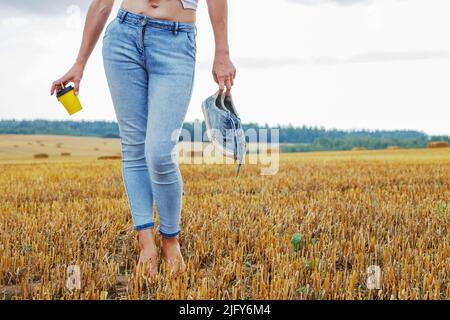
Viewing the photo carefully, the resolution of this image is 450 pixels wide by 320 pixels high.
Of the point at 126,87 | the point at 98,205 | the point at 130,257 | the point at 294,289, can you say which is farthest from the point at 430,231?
the point at 98,205

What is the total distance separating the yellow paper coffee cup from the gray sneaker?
0.92 metres

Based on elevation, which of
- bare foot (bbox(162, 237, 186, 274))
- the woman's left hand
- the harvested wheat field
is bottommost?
the harvested wheat field

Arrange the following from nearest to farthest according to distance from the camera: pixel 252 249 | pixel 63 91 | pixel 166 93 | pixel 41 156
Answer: pixel 166 93 < pixel 63 91 < pixel 252 249 < pixel 41 156

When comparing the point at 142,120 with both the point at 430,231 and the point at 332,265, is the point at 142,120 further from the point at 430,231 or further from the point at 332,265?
the point at 430,231

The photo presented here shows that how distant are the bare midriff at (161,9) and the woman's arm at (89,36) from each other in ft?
1.35

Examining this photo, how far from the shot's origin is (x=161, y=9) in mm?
3035

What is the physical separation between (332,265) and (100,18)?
2.11m

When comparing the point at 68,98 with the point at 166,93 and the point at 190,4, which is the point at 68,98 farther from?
the point at 190,4

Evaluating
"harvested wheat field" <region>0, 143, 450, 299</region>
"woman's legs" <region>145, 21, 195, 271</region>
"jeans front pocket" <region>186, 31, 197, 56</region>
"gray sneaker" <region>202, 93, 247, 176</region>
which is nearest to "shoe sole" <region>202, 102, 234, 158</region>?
"gray sneaker" <region>202, 93, 247, 176</region>

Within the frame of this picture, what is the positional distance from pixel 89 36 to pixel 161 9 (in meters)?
0.67

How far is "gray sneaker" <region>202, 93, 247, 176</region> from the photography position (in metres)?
3.00

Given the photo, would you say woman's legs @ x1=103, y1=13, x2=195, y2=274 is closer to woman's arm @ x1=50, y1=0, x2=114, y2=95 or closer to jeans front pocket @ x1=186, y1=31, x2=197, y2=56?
jeans front pocket @ x1=186, y1=31, x2=197, y2=56

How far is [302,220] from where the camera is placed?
4930 mm

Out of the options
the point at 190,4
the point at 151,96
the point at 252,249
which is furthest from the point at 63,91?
the point at 252,249
